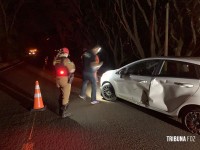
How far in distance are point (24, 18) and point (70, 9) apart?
68.5 feet

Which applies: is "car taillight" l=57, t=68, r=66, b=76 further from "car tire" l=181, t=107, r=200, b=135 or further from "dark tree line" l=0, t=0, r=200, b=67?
"dark tree line" l=0, t=0, r=200, b=67

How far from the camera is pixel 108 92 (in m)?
8.73

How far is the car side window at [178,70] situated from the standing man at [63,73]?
240cm

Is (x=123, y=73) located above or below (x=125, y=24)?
below

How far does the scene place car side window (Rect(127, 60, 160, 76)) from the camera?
7.01 meters

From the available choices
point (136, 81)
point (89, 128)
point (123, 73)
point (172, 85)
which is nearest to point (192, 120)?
point (172, 85)

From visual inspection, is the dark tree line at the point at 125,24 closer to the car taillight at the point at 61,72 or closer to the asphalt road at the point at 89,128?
the asphalt road at the point at 89,128

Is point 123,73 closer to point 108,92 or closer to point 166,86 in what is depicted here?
point 108,92

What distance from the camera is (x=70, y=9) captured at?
2255 cm

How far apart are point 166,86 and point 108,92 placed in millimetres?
2806

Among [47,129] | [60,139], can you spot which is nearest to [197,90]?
[60,139]

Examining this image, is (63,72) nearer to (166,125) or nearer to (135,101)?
(135,101)

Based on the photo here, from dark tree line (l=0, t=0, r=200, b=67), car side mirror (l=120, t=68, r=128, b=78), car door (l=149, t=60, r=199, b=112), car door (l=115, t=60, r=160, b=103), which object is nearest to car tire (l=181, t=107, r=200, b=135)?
car door (l=149, t=60, r=199, b=112)

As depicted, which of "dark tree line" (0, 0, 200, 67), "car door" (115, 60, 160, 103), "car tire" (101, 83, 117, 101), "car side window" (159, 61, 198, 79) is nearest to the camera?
"car side window" (159, 61, 198, 79)
